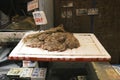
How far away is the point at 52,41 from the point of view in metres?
1.51

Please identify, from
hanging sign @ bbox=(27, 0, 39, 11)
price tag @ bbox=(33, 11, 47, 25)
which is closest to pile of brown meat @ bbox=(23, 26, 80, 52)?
price tag @ bbox=(33, 11, 47, 25)

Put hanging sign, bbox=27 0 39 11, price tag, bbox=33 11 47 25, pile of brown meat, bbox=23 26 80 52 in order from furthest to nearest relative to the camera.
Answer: hanging sign, bbox=27 0 39 11
price tag, bbox=33 11 47 25
pile of brown meat, bbox=23 26 80 52

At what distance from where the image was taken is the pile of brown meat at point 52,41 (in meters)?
1.46

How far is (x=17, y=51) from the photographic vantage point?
142 centimetres

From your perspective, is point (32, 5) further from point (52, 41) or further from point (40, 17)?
point (52, 41)

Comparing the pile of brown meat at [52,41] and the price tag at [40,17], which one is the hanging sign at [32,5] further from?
the pile of brown meat at [52,41]

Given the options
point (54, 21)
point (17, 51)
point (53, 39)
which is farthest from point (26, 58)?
point (54, 21)

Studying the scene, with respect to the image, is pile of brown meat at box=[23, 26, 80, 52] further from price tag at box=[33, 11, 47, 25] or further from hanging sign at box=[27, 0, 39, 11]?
hanging sign at box=[27, 0, 39, 11]

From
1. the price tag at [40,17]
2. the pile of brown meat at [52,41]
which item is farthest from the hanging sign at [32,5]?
the pile of brown meat at [52,41]

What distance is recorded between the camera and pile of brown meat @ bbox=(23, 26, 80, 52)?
1465 mm

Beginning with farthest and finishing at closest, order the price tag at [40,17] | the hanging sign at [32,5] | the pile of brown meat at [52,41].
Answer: the hanging sign at [32,5] → the price tag at [40,17] → the pile of brown meat at [52,41]

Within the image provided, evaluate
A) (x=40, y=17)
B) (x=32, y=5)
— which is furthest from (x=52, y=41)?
(x=32, y=5)

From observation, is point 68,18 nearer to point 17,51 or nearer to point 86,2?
point 86,2

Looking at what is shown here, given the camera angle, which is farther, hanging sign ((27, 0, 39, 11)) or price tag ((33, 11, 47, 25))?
hanging sign ((27, 0, 39, 11))
